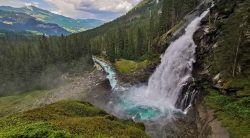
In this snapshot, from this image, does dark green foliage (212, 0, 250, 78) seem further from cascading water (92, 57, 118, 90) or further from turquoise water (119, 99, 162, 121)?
cascading water (92, 57, 118, 90)

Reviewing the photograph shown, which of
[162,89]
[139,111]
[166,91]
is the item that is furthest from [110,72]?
[139,111]

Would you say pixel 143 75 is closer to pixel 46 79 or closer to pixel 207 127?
pixel 207 127

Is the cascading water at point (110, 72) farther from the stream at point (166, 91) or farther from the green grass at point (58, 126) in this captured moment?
the green grass at point (58, 126)

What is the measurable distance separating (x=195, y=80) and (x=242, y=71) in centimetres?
967

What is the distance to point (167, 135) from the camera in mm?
43562

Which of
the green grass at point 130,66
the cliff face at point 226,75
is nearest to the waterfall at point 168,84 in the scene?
the cliff face at point 226,75

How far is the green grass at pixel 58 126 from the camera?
1838cm

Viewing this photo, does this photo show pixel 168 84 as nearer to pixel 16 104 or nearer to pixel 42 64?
pixel 16 104

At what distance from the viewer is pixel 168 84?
62875mm

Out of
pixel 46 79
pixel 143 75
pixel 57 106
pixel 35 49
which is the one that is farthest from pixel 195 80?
pixel 35 49

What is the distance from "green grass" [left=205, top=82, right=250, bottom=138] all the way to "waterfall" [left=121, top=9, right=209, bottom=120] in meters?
7.01

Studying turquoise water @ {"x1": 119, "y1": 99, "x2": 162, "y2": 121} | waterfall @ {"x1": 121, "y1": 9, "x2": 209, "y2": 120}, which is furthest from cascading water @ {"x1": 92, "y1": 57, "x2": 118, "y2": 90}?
turquoise water @ {"x1": 119, "y1": 99, "x2": 162, "y2": 121}

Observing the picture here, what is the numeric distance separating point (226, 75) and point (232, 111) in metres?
9.88

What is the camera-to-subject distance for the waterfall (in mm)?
55266
